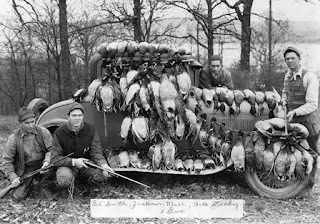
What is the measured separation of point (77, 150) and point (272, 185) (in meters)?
2.68

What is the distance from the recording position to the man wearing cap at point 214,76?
20.3ft

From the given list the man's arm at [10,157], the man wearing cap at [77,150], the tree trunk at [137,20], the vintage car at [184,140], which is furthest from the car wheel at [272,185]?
the tree trunk at [137,20]

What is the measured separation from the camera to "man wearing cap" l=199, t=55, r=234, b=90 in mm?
6182

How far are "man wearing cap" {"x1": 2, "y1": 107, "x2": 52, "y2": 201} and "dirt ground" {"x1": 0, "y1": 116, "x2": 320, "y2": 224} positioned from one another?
0.23 metres

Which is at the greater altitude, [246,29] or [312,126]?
[246,29]

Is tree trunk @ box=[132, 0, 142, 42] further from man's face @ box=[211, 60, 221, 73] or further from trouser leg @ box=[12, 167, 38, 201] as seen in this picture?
trouser leg @ box=[12, 167, 38, 201]

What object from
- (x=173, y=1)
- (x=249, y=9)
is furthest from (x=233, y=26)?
(x=173, y=1)

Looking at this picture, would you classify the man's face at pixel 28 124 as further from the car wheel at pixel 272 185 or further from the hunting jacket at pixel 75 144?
the car wheel at pixel 272 185

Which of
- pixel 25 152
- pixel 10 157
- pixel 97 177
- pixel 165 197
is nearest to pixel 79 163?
pixel 97 177

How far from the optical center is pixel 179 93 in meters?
5.27

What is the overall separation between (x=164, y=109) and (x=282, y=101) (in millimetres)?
1638

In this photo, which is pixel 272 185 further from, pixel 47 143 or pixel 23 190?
pixel 23 190

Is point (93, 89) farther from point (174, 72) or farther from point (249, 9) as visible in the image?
point (249, 9)

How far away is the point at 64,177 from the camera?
4883 millimetres
